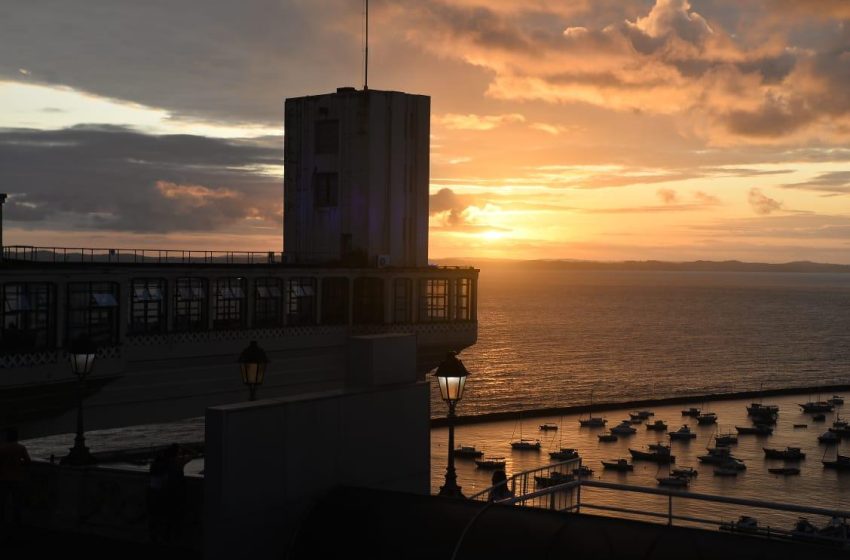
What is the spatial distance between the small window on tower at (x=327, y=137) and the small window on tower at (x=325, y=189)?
157 centimetres

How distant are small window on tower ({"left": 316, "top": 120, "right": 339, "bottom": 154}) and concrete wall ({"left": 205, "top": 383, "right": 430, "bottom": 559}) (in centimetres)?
4580

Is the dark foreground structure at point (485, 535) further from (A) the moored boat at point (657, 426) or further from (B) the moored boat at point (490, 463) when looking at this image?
(A) the moored boat at point (657, 426)

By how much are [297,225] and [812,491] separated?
182 feet

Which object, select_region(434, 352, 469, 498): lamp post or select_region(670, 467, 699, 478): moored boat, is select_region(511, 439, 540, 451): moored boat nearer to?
select_region(670, 467, 699, 478): moored boat

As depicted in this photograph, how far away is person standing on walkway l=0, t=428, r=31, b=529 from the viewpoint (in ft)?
57.0

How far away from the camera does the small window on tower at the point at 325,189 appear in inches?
2458

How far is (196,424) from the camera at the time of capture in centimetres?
12406

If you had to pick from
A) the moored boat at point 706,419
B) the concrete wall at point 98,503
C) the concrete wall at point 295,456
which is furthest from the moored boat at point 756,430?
the concrete wall at point 98,503

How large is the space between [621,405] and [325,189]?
273 ft

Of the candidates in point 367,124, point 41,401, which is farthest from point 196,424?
point 41,401

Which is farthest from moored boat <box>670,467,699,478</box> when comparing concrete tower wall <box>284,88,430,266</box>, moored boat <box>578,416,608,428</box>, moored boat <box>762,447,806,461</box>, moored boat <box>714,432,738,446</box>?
concrete tower wall <box>284,88,430,266</box>

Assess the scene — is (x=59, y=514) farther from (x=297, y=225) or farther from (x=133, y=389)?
(x=297, y=225)

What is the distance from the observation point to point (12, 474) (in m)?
17.4

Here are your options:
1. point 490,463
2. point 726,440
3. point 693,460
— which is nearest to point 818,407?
point 726,440
